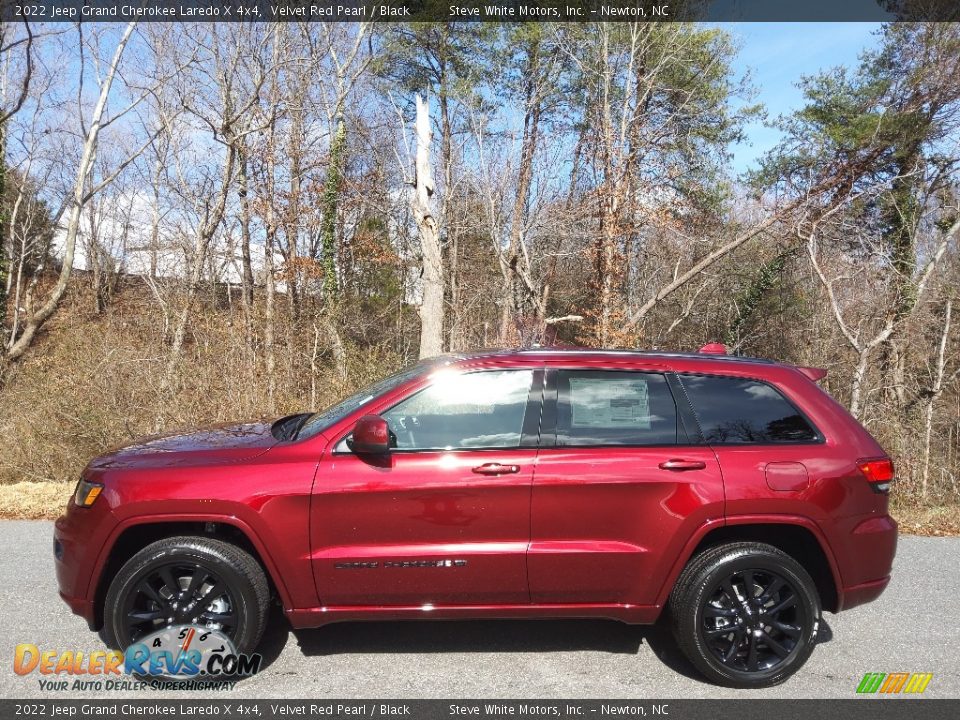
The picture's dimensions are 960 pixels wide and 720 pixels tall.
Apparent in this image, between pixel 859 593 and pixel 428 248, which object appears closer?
pixel 859 593

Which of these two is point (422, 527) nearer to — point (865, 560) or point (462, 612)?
point (462, 612)

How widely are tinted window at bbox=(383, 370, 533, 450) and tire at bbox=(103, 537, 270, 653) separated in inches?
40.7

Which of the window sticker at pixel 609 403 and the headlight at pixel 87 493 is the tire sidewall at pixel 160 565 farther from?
the window sticker at pixel 609 403

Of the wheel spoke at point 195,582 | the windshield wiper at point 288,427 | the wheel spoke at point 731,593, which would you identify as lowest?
the wheel spoke at point 731,593

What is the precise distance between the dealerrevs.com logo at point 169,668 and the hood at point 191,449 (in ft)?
2.81

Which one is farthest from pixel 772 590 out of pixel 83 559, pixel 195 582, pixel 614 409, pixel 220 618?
pixel 83 559

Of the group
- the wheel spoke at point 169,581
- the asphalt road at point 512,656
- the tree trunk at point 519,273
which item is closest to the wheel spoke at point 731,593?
the asphalt road at point 512,656

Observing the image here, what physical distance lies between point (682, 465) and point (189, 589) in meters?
2.63

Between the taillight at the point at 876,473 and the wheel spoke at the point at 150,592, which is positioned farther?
the taillight at the point at 876,473

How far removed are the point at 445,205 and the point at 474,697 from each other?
16.8 metres

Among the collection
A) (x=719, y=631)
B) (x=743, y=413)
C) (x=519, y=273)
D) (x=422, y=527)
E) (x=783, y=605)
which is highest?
(x=519, y=273)

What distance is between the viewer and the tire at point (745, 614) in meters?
3.60

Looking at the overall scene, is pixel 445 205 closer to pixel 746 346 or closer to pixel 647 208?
pixel 647 208

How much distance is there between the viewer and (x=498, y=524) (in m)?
3.56
